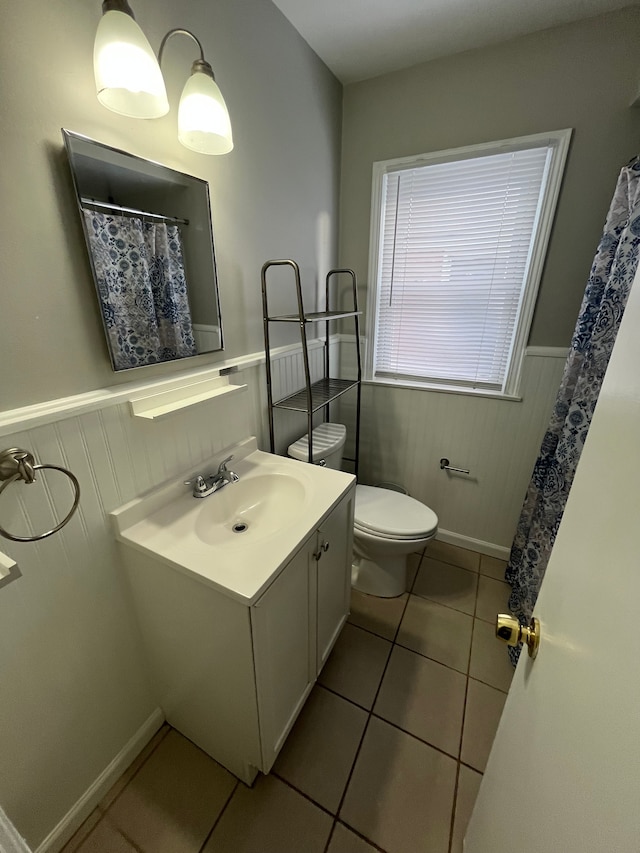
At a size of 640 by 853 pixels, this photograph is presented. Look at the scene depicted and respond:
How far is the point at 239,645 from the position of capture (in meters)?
0.86

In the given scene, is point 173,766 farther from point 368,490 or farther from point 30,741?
point 368,490

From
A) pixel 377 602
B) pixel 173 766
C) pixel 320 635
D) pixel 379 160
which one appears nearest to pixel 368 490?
pixel 377 602

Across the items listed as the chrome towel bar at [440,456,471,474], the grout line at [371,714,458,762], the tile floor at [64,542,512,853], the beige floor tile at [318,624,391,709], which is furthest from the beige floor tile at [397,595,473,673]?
the chrome towel bar at [440,456,471,474]

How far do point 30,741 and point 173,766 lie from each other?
49 cm

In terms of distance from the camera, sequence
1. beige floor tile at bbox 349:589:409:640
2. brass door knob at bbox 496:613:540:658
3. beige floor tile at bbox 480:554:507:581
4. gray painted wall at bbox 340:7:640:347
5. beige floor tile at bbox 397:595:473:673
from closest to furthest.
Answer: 1. brass door knob at bbox 496:613:540:658
2. gray painted wall at bbox 340:7:640:347
3. beige floor tile at bbox 397:595:473:673
4. beige floor tile at bbox 349:589:409:640
5. beige floor tile at bbox 480:554:507:581

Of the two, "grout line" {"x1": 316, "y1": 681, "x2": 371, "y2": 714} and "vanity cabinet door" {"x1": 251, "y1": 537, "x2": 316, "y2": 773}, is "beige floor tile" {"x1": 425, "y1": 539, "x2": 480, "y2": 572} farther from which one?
"vanity cabinet door" {"x1": 251, "y1": 537, "x2": 316, "y2": 773}

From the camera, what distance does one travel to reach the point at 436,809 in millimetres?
1037

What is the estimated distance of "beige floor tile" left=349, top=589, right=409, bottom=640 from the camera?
1586 millimetres

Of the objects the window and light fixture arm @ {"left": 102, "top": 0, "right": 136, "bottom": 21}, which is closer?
light fixture arm @ {"left": 102, "top": 0, "right": 136, "bottom": 21}

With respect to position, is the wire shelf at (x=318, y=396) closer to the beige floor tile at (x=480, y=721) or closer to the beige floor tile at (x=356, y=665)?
the beige floor tile at (x=356, y=665)

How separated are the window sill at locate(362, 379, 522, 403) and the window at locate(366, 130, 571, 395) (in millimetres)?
23

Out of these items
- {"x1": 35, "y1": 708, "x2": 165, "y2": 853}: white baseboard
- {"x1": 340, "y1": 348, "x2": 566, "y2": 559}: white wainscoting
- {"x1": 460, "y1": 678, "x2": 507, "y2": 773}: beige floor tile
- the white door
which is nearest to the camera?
the white door

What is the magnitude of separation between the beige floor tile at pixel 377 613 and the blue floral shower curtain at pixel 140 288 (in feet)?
Answer: 4.54

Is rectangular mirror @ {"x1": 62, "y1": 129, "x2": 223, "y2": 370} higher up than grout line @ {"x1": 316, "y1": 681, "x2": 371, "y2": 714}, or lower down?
higher up
